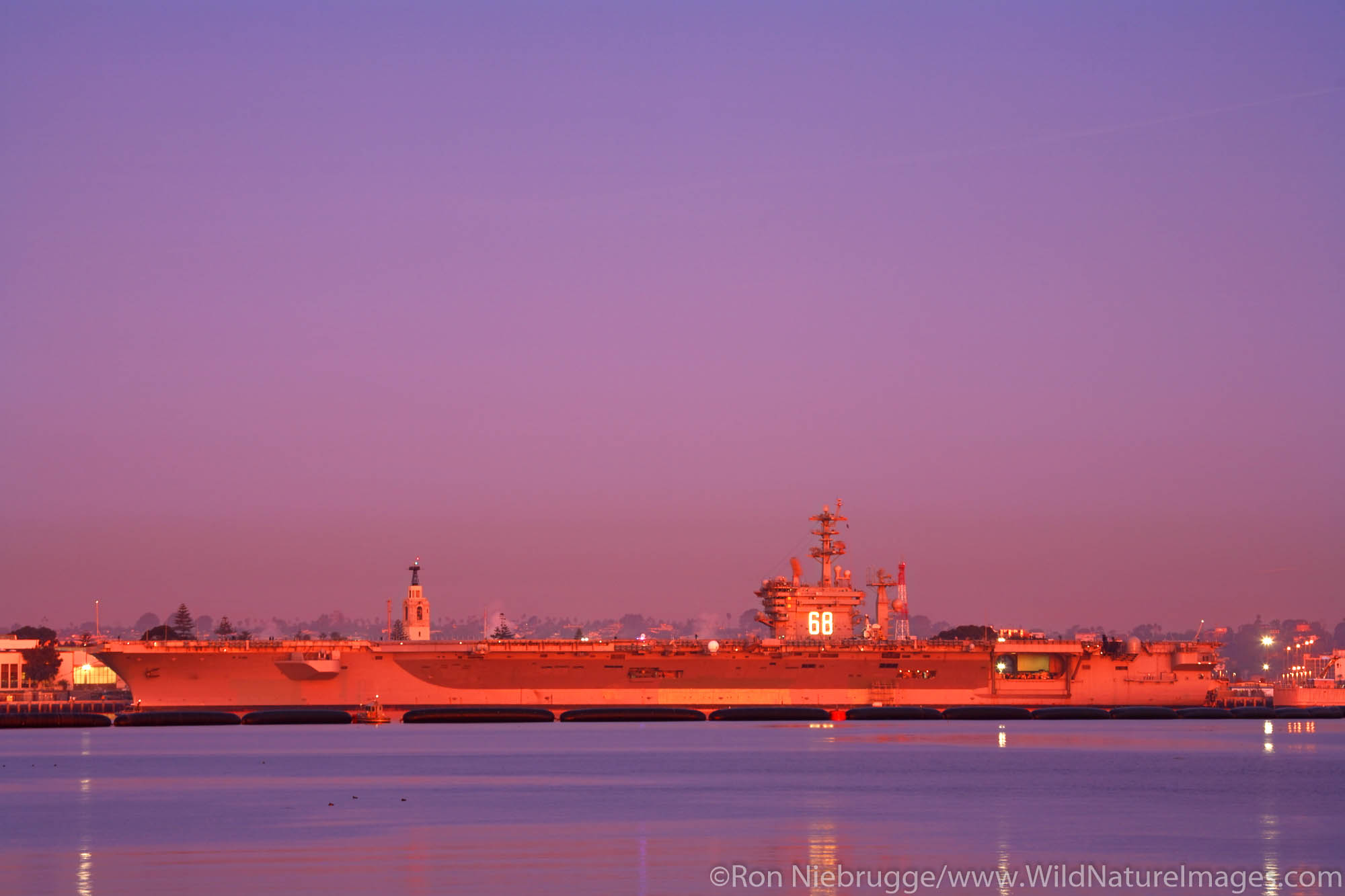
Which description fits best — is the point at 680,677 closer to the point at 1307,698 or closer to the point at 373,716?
the point at 373,716

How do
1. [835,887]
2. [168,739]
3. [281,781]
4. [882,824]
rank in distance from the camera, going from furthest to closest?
[168,739]
[281,781]
[882,824]
[835,887]

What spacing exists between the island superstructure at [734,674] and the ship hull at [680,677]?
0.06 m

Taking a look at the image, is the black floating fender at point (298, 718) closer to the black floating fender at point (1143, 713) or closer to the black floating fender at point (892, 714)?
the black floating fender at point (892, 714)

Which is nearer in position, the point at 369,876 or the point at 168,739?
the point at 369,876

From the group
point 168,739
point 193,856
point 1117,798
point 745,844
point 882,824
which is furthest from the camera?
point 168,739

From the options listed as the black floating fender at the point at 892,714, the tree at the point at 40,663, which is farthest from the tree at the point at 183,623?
the black floating fender at the point at 892,714

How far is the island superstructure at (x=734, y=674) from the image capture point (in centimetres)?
7219

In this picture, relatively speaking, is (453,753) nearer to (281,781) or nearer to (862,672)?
(281,781)

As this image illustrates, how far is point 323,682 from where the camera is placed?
72.5m

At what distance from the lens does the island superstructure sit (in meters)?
72.2

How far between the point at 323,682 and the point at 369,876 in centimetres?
5121

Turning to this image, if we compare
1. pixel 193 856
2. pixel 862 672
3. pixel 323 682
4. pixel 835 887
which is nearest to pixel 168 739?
pixel 323 682

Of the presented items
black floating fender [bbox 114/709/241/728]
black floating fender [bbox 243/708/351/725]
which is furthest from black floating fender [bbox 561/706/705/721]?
black floating fender [bbox 114/709/241/728]

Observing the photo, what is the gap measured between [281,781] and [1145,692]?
47.9 m
